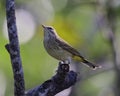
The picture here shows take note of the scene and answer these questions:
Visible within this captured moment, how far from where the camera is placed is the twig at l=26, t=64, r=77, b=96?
5000 mm

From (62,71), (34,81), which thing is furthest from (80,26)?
(62,71)

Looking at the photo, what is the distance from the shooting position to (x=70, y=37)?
32.3 feet

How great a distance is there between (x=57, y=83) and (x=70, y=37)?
4783 millimetres

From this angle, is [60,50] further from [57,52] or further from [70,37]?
[70,37]

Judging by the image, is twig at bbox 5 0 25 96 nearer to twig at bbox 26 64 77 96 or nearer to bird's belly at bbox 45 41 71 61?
twig at bbox 26 64 77 96

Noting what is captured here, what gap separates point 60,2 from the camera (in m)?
10.5

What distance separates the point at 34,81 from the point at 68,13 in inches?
47.4

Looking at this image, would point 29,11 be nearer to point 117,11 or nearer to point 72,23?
point 72,23

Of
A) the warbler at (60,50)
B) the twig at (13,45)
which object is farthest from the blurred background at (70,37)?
the twig at (13,45)

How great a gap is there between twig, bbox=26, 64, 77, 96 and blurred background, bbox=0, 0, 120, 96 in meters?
3.93

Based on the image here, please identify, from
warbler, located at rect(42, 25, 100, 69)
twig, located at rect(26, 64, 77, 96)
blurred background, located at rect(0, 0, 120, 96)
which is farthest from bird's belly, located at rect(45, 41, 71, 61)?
blurred background, located at rect(0, 0, 120, 96)

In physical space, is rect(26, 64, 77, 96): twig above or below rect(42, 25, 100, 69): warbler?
above

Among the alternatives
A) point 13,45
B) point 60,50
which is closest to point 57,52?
point 60,50

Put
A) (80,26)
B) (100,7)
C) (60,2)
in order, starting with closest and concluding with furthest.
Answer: (100,7) < (60,2) < (80,26)
